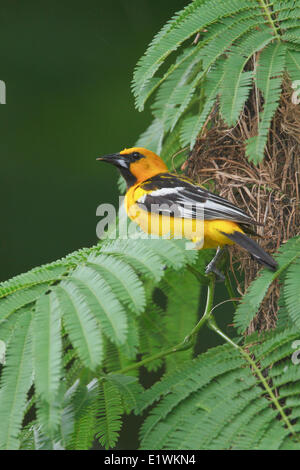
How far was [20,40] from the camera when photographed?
6891mm

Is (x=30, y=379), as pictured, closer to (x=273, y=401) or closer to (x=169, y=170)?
(x=273, y=401)

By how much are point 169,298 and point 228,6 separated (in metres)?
1.66

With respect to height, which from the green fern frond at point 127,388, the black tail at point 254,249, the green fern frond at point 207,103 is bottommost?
the green fern frond at point 127,388

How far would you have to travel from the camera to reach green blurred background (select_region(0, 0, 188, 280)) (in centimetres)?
646

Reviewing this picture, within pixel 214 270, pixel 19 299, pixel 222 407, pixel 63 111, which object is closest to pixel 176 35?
pixel 214 270

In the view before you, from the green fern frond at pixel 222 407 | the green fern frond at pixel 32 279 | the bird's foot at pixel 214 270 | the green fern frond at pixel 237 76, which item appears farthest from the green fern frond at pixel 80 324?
the bird's foot at pixel 214 270

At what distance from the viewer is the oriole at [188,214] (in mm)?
3277

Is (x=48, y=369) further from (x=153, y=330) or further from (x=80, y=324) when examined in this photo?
(x=153, y=330)

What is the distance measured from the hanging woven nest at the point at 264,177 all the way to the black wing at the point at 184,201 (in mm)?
197

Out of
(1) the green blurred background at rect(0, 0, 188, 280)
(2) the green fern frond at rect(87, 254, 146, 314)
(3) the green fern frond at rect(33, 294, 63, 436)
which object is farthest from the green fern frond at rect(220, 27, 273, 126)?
(1) the green blurred background at rect(0, 0, 188, 280)

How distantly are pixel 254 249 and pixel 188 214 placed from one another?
19.2 inches

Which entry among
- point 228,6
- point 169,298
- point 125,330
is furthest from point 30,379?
point 228,6

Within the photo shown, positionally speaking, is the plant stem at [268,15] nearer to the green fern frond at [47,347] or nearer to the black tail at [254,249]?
the black tail at [254,249]

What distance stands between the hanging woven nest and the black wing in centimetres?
20
